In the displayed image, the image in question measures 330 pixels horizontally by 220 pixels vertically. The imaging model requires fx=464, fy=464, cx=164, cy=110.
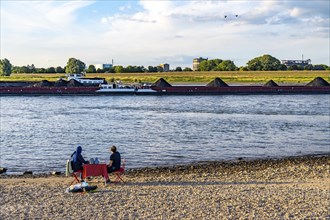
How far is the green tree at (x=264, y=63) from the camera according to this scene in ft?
479

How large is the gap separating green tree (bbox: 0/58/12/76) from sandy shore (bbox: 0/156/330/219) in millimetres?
142485

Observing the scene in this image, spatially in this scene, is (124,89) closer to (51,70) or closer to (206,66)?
(51,70)

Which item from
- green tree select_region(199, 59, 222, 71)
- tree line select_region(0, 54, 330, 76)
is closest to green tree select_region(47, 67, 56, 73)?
tree line select_region(0, 54, 330, 76)

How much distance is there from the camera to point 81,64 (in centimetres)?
14438

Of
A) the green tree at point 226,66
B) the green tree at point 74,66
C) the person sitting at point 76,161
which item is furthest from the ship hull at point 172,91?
the green tree at point 226,66

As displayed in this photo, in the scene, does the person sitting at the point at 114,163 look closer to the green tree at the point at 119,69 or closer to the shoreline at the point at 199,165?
the shoreline at the point at 199,165

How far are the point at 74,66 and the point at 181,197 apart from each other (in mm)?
136289

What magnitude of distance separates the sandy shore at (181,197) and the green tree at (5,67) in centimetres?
14248

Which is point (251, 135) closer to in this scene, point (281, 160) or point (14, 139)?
point (281, 160)

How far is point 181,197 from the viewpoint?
32.9ft

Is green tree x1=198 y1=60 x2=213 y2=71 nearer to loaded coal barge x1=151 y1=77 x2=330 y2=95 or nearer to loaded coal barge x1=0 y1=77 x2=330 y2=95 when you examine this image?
loaded coal barge x1=0 y1=77 x2=330 y2=95

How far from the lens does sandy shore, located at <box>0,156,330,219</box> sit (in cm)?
862

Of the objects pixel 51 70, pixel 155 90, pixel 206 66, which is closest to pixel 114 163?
pixel 155 90

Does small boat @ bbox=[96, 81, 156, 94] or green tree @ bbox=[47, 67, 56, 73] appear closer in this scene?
small boat @ bbox=[96, 81, 156, 94]
